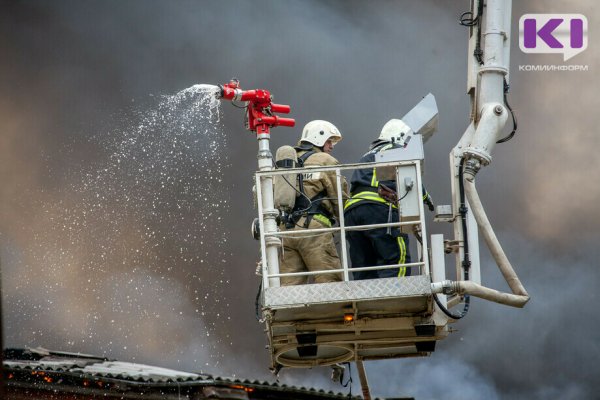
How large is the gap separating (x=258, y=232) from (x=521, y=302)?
2.88m

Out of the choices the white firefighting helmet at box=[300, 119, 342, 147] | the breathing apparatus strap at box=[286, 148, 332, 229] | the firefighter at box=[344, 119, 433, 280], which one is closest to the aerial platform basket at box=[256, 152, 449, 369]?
the breathing apparatus strap at box=[286, 148, 332, 229]

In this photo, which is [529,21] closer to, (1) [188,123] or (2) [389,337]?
(1) [188,123]

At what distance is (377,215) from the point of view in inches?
424

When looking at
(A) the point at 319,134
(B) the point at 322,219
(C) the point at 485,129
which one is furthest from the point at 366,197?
(C) the point at 485,129

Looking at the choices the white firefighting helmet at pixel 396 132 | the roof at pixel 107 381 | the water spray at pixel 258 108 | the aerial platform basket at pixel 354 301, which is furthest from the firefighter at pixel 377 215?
the roof at pixel 107 381

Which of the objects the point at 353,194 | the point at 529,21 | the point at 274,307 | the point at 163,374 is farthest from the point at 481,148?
the point at 529,21

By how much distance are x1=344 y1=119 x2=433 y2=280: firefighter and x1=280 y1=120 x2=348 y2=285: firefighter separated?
0.64ft

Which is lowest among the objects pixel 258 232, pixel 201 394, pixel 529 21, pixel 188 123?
pixel 201 394

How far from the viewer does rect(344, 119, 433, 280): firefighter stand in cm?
1062

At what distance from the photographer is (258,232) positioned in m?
10.2

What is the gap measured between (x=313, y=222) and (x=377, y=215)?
697mm

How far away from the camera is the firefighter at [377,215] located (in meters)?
10.6

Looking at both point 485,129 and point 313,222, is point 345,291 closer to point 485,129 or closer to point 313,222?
point 313,222

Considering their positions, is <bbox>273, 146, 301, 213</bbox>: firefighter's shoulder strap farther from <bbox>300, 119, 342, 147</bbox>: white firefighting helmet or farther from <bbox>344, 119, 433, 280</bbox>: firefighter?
<bbox>300, 119, 342, 147</bbox>: white firefighting helmet
